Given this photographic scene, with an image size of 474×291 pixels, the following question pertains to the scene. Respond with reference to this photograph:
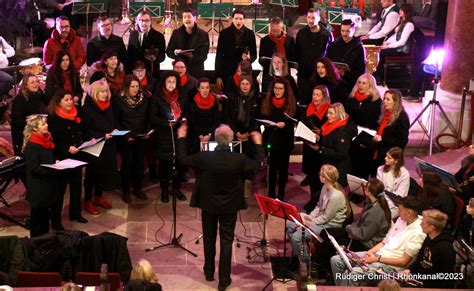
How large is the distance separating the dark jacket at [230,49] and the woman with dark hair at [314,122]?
163 cm

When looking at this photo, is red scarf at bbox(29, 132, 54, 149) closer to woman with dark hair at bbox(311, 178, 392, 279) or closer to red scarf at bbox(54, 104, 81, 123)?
red scarf at bbox(54, 104, 81, 123)

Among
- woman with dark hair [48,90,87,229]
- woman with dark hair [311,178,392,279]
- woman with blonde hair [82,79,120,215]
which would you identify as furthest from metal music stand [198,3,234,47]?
woman with dark hair [311,178,392,279]

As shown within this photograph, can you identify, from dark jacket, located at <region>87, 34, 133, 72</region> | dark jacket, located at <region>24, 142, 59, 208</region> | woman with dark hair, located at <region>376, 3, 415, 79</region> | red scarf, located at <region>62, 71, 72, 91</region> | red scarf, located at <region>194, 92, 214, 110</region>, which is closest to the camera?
dark jacket, located at <region>24, 142, 59, 208</region>

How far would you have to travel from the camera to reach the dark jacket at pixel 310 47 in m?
10.7

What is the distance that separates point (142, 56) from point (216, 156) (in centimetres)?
359

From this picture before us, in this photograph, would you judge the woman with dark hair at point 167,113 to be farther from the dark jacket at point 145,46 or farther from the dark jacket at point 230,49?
the dark jacket at point 230,49

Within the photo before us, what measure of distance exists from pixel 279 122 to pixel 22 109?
9.25 ft

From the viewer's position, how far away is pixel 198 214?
9.48 meters

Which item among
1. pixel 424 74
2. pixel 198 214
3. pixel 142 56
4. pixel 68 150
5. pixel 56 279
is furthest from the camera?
pixel 424 74

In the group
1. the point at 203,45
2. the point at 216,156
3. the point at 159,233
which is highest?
the point at 203,45

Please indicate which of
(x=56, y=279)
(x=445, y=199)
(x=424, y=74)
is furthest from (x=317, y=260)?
(x=424, y=74)

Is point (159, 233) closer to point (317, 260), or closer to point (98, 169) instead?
point (98, 169)

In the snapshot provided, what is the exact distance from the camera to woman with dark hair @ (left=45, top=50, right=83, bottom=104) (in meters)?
9.59

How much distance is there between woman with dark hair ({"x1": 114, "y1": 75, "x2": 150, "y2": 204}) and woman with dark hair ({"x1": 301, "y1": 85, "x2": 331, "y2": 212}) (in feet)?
5.96
